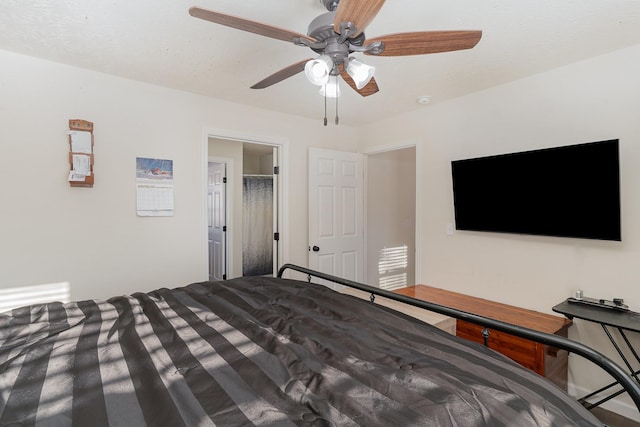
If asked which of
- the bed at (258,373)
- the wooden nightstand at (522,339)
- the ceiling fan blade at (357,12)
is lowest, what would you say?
the wooden nightstand at (522,339)

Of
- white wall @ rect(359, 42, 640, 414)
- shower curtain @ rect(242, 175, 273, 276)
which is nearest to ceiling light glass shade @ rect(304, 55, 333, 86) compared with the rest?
white wall @ rect(359, 42, 640, 414)

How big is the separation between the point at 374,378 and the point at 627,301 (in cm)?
220

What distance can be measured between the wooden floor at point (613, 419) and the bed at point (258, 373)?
1.92m

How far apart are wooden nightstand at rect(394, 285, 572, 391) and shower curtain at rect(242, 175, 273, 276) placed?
3147 millimetres

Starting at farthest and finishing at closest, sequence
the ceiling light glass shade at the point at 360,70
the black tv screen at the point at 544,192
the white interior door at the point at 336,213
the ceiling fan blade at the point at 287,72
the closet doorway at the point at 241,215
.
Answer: the closet doorway at the point at 241,215 → the white interior door at the point at 336,213 → the black tv screen at the point at 544,192 → the ceiling fan blade at the point at 287,72 → the ceiling light glass shade at the point at 360,70

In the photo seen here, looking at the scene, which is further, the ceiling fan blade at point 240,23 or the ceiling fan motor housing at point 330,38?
the ceiling fan motor housing at point 330,38

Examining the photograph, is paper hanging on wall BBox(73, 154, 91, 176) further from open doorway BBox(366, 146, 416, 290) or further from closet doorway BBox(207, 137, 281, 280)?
open doorway BBox(366, 146, 416, 290)

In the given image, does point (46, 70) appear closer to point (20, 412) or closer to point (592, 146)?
point (20, 412)

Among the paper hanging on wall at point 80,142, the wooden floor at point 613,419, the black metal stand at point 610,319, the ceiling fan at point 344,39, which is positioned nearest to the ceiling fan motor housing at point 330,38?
the ceiling fan at point 344,39

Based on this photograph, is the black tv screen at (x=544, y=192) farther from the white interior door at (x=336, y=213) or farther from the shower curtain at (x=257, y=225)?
the shower curtain at (x=257, y=225)

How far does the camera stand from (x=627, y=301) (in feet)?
6.88

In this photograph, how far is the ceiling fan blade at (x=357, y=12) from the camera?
1129mm

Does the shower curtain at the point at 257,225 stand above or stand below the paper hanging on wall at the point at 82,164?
below

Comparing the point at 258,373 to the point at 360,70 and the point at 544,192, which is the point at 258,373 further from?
the point at 544,192
